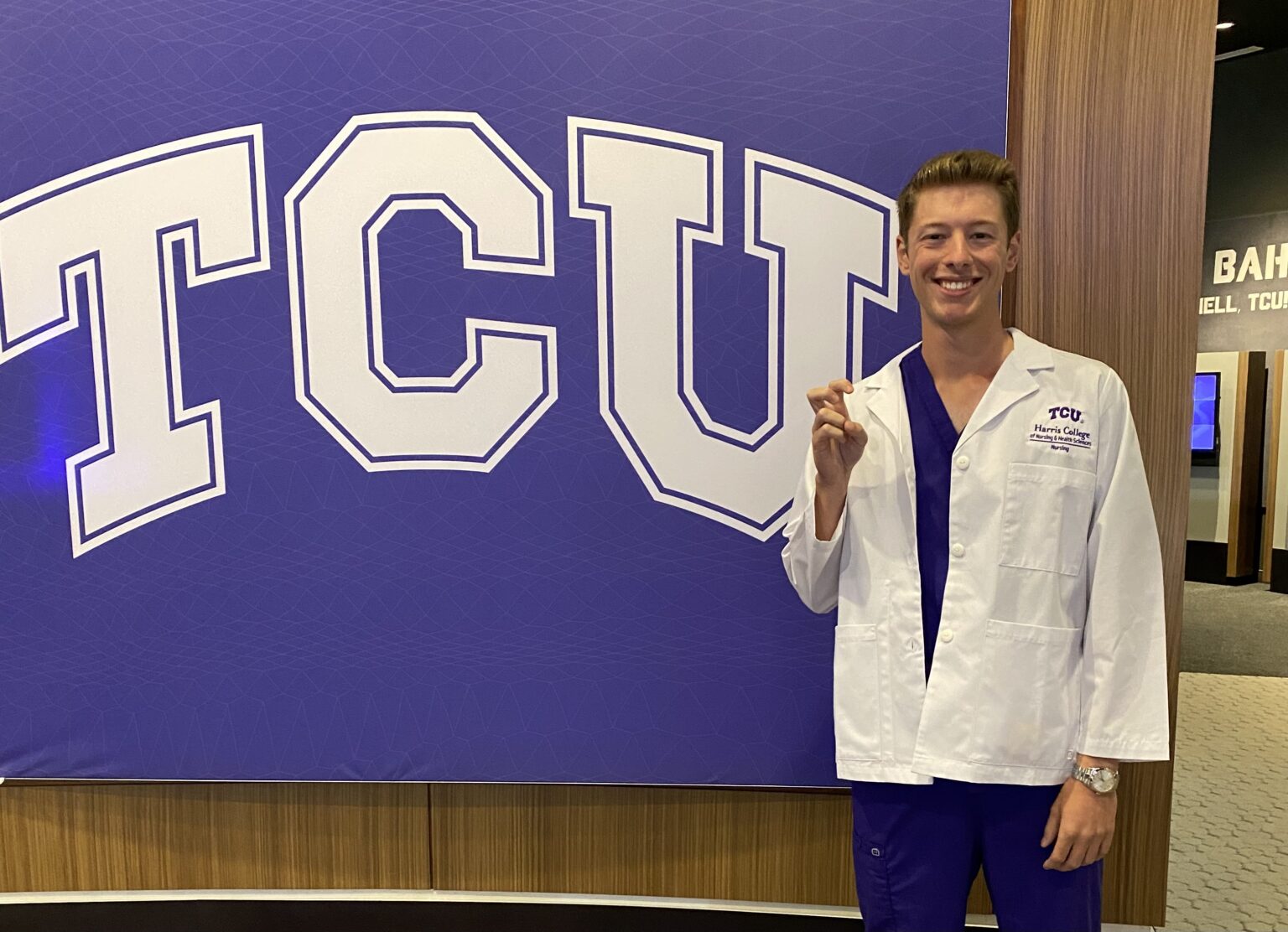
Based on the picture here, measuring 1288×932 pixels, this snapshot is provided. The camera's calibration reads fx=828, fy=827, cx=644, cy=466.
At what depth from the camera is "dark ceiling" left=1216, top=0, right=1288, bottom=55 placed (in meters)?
4.53

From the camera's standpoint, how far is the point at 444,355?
1.64m

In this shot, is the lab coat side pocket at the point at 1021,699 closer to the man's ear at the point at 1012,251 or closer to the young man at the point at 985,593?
the young man at the point at 985,593

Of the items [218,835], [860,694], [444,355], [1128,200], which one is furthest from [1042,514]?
[218,835]

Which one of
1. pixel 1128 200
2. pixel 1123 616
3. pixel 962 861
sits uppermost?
pixel 1128 200

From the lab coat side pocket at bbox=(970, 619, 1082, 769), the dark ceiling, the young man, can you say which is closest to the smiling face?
the young man

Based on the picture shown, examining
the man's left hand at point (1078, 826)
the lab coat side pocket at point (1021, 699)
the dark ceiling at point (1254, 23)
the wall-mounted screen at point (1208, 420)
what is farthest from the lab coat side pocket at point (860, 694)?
the wall-mounted screen at point (1208, 420)

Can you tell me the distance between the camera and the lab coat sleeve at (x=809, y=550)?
3.93ft

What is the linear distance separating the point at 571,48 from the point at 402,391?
74 cm

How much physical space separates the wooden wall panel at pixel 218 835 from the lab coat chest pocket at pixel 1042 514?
1374 mm

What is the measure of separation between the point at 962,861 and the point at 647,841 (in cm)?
81

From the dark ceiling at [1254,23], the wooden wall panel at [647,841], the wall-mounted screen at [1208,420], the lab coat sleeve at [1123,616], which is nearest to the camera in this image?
the lab coat sleeve at [1123,616]

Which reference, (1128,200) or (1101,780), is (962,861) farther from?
(1128,200)

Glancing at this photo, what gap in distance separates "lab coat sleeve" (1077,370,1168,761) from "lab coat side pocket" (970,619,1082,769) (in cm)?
4

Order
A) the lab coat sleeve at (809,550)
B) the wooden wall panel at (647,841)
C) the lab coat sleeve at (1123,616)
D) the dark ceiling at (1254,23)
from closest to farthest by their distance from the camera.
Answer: the lab coat sleeve at (1123,616) → the lab coat sleeve at (809,550) → the wooden wall panel at (647,841) → the dark ceiling at (1254,23)
